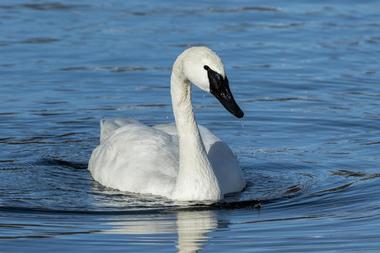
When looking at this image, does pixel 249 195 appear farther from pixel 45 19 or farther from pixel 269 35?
pixel 45 19

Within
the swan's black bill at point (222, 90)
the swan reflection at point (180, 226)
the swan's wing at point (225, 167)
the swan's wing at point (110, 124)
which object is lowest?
the swan reflection at point (180, 226)

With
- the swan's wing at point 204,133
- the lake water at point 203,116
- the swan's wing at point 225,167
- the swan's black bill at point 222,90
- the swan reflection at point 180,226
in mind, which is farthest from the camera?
the swan's wing at point 204,133

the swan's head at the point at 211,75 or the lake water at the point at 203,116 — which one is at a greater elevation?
the swan's head at the point at 211,75

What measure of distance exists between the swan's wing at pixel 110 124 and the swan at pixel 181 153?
0.24 m

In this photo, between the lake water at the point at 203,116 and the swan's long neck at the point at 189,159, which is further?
the swan's long neck at the point at 189,159

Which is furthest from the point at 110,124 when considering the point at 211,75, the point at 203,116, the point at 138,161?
the point at 211,75

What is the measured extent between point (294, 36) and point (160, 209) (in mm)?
8267

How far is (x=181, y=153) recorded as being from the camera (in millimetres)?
12422

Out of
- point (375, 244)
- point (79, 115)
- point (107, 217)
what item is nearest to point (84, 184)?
point (107, 217)

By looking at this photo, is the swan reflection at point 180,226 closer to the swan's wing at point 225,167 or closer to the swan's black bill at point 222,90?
the swan's wing at point 225,167

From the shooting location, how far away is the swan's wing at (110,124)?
14.3 meters

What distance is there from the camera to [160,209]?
1204 cm

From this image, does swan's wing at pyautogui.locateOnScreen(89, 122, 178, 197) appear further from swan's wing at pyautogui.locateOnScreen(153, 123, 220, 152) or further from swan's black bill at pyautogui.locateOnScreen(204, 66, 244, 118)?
swan's black bill at pyautogui.locateOnScreen(204, 66, 244, 118)

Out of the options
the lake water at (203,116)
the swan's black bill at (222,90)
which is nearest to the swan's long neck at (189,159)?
the lake water at (203,116)
